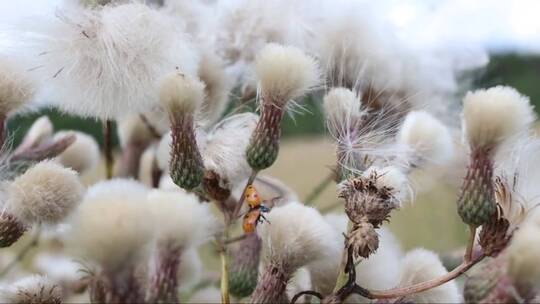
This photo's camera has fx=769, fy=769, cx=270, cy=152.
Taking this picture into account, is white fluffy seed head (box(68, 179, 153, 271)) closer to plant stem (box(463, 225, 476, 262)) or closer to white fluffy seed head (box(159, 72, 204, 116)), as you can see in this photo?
white fluffy seed head (box(159, 72, 204, 116))

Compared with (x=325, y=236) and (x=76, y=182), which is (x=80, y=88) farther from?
(x=325, y=236)

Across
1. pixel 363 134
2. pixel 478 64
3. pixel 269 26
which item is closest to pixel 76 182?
pixel 363 134

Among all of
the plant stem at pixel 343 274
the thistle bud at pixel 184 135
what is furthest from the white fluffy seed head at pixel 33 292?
the plant stem at pixel 343 274

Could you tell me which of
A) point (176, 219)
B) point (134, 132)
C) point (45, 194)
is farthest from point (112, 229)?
point (134, 132)

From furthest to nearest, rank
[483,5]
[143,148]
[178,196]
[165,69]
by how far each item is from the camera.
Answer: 1. [483,5]
2. [143,148]
3. [165,69]
4. [178,196]

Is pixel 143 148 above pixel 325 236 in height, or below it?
above


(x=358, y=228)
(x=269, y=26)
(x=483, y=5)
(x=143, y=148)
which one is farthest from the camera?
(x=483, y=5)

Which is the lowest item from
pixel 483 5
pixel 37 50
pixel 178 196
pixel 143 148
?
pixel 178 196
